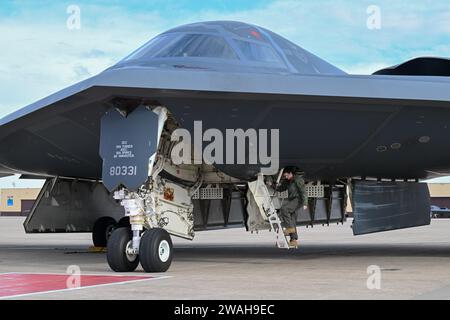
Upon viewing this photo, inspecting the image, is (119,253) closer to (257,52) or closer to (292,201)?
(292,201)

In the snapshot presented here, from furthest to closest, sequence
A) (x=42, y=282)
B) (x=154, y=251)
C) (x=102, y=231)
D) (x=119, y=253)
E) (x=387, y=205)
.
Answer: (x=102, y=231) < (x=387, y=205) < (x=119, y=253) < (x=154, y=251) < (x=42, y=282)

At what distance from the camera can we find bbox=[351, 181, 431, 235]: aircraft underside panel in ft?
46.2

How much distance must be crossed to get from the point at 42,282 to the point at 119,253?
146 cm

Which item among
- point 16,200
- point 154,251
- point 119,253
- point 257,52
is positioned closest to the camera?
point 154,251

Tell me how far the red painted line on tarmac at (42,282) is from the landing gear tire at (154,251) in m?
0.56

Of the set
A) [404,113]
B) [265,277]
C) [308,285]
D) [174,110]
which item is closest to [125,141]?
[174,110]

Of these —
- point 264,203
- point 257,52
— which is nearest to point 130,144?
point 257,52

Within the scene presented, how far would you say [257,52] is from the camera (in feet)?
37.9

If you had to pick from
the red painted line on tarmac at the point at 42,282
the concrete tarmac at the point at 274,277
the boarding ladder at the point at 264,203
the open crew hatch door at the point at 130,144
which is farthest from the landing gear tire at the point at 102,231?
the open crew hatch door at the point at 130,144

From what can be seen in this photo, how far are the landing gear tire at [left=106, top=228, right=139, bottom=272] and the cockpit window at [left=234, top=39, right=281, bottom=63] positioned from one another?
3.62m

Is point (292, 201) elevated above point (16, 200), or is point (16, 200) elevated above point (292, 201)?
point (16, 200)

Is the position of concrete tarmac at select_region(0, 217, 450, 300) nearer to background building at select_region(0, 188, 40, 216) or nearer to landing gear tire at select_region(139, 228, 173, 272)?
landing gear tire at select_region(139, 228, 173, 272)

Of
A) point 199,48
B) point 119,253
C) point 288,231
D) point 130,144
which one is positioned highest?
point 199,48
